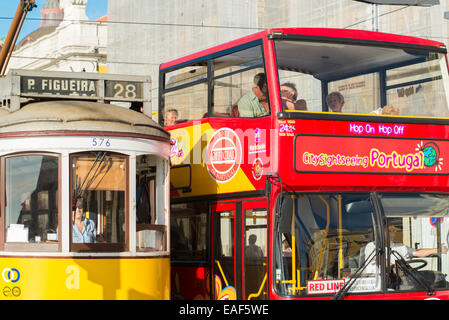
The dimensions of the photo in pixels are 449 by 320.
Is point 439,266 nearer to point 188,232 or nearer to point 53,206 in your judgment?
point 188,232

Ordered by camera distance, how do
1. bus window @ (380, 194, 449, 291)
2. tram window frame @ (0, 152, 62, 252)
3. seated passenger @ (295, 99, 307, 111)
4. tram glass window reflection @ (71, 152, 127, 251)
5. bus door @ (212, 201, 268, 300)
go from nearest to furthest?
tram window frame @ (0, 152, 62, 252), tram glass window reflection @ (71, 152, 127, 251), bus door @ (212, 201, 268, 300), bus window @ (380, 194, 449, 291), seated passenger @ (295, 99, 307, 111)

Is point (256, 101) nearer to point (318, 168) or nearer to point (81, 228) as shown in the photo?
point (318, 168)

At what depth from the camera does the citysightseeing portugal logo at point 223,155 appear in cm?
1150

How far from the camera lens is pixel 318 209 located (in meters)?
10.8

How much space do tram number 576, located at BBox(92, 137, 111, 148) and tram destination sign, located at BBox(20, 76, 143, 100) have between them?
1.07 metres

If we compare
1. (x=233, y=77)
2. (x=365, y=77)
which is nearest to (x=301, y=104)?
(x=233, y=77)

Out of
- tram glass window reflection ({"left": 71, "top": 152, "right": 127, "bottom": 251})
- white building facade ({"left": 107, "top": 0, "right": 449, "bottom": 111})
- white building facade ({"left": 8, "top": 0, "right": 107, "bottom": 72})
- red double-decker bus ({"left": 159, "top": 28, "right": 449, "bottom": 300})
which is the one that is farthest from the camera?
white building facade ({"left": 8, "top": 0, "right": 107, "bottom": 72})

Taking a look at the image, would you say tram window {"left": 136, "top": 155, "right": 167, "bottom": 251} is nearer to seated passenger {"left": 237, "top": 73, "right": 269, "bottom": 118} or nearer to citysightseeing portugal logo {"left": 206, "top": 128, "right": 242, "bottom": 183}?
citysightseeing portugal logo {"left": 206, "top": 128, "right": 242, "bottom": 183}

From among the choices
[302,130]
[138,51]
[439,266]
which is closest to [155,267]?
[302,130]

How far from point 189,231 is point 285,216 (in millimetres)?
2579

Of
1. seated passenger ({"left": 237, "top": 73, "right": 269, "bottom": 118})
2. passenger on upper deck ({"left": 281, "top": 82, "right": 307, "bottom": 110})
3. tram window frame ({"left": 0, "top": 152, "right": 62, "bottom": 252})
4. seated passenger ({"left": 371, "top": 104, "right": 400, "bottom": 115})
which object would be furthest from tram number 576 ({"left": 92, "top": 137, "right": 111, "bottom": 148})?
seated passenger ({"left": 371, "top": 104, "right": 400, "bottom": 115})

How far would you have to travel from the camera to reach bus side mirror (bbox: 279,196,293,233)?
34.7 feet

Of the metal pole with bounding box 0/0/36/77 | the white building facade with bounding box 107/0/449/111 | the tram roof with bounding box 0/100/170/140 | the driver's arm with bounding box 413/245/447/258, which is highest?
the white building facade with bounding box 107/0/449/111

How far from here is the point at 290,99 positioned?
11.0 meters
